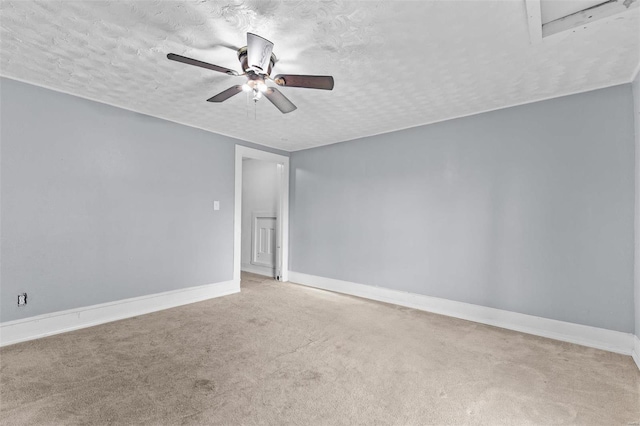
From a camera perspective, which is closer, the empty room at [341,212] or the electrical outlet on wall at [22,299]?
the empty room at [341,212]

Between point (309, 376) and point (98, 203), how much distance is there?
281 cm

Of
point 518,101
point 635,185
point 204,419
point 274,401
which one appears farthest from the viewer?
point 518,101

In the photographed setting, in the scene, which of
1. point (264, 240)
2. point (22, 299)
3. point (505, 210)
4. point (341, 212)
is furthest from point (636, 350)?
point (22, 299)

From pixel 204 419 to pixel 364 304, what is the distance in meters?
2.57

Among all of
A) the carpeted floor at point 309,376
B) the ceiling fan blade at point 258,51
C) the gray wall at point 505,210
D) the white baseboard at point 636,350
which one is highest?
the ceiling fan blade at point 258,51

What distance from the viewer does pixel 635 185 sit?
2473 millimetres

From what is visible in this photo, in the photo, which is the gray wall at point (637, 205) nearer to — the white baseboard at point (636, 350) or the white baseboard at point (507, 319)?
the white baseboard at point (636, 350)

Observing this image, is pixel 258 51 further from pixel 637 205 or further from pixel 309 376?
Answer: pixel 637 205

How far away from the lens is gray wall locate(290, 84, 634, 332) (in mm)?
2584

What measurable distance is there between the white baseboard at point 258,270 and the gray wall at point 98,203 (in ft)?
4.85

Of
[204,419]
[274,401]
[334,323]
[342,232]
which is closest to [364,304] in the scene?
[334,323]

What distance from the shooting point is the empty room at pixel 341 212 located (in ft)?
5.79

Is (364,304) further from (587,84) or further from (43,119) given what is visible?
(43,119)

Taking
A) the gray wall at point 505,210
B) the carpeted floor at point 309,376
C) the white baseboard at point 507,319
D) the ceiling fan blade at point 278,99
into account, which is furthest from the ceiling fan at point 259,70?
the white baseboard at point 507,319
